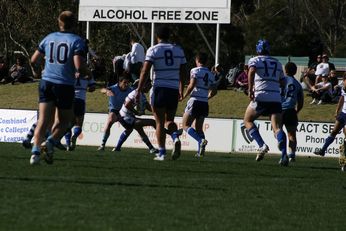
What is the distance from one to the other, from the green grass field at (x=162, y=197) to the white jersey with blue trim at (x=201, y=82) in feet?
20.2

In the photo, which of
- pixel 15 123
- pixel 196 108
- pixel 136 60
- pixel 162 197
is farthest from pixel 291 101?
pixel 15 123

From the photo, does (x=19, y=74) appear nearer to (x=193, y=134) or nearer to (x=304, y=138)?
(x=304, y=138)

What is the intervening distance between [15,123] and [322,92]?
10.6m

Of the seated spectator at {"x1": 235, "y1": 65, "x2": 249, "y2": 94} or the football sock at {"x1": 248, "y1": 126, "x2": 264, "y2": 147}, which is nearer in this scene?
the football sock at {"x1": 248, "y1": 126, "x2": 264, "y2": 147}

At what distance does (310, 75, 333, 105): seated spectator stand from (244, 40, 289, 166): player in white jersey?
16526 millimetres

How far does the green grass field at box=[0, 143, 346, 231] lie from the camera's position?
29.0 ft

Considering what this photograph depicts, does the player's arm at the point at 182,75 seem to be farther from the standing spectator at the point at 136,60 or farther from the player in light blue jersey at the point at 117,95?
the standing spectator at the point at 136,60

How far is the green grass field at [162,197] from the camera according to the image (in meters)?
8.84

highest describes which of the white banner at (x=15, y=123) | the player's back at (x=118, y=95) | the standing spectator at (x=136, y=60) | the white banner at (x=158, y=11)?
the white banner at (x=158, y=11)

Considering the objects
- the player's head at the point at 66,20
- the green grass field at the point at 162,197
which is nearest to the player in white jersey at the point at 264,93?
the green grass field at the point at 162,197

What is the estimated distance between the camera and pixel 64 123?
13.7m

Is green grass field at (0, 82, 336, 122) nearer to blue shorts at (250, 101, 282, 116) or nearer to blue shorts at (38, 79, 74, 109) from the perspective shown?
blue shorts at (250, 101, 282, 116)

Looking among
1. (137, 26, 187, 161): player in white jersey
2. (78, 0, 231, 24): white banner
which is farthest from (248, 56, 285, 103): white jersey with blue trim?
(78, 0, 231, 24): white banner

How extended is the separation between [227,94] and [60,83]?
2485 cm
